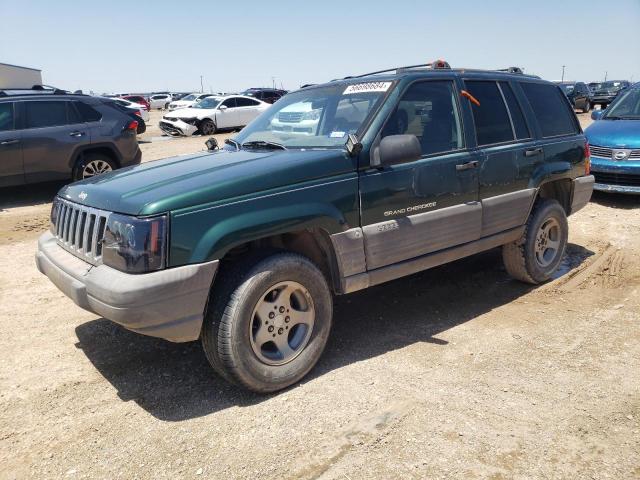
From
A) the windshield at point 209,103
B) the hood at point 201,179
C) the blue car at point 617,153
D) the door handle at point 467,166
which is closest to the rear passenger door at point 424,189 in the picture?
the door handle at point 467,166

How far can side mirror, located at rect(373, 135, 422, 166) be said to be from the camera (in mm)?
3592

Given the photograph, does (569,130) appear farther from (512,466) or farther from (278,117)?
(512,466)

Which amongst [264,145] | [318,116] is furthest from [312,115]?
[264,145]

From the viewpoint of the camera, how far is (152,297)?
2.85 m

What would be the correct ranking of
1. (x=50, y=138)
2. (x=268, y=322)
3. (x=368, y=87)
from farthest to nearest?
1. (x=50, y=138)
2. (x=368, y=87)
3. (x=268, y=322)

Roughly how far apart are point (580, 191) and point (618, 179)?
3503mm

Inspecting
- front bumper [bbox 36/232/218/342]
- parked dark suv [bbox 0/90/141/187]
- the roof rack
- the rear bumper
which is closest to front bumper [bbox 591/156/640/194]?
the rear bumper

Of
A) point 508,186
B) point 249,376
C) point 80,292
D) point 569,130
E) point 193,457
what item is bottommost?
point 193,457

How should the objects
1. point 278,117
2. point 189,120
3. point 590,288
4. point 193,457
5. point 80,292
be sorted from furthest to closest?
1. point 189,120
2. point 590,288
3. point 278,117
4. point 80,292
5. point 193,457

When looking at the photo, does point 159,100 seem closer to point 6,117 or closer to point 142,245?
point 6,117

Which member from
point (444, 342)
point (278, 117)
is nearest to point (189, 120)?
point (278, 117)

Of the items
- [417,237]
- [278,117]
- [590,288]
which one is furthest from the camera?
[590,288]

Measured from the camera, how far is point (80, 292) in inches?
123

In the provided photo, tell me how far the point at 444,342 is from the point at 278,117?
2.27 meters
